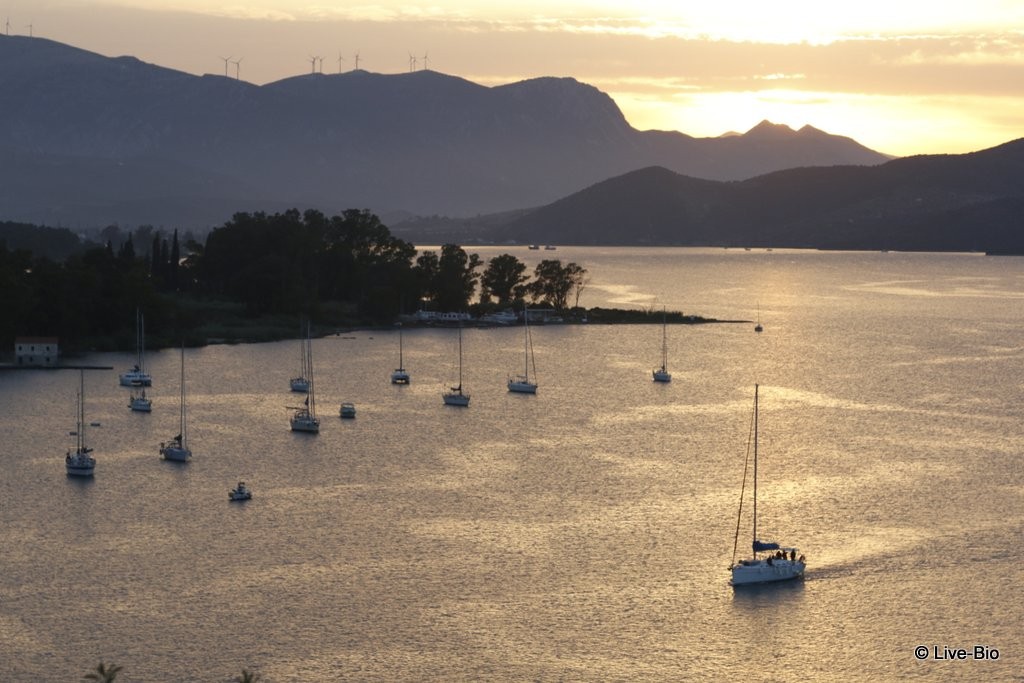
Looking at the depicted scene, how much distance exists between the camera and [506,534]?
208ft

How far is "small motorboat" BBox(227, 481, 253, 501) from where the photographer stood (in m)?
68.7

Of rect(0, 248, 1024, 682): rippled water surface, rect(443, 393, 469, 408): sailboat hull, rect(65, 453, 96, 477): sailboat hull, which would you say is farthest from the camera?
rect(443, 393, 469, 408): sailboat hull

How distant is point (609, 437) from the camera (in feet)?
288

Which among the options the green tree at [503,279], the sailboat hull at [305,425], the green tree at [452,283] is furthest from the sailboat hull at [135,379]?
the green tree at [503,279]

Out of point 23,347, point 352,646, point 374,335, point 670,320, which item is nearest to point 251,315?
point 374,335

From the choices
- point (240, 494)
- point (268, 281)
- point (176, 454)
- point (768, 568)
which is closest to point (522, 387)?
point (176, 454)

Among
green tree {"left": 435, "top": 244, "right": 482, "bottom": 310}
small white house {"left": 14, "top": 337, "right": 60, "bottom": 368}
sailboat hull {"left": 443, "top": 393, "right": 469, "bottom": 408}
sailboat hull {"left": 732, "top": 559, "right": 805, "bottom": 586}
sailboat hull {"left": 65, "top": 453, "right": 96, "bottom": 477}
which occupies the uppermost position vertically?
green tree {"left": 435, "top": 244, "right": 482, "bottom": 310}

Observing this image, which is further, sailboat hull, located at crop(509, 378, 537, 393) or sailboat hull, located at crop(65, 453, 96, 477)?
sailboat hull, located at crop(509, 378, 537, 393)

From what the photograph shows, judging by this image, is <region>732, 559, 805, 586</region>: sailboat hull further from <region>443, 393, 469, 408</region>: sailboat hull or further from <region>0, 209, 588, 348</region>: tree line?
<region>0, 209, 588, 348</region>: tree line

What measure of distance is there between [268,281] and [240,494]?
273 feet

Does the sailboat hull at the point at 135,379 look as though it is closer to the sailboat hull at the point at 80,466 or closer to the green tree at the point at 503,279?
the sailboat hull at the point at 80,466

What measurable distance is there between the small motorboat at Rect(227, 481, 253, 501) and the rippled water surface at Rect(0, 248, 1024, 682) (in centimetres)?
49

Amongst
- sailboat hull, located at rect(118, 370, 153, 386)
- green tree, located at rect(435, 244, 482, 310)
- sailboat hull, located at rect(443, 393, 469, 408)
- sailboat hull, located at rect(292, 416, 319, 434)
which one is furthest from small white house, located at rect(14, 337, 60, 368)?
green tree, located at rect(435, 244, 482, 310)

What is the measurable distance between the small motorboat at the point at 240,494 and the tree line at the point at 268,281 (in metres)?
61.7
